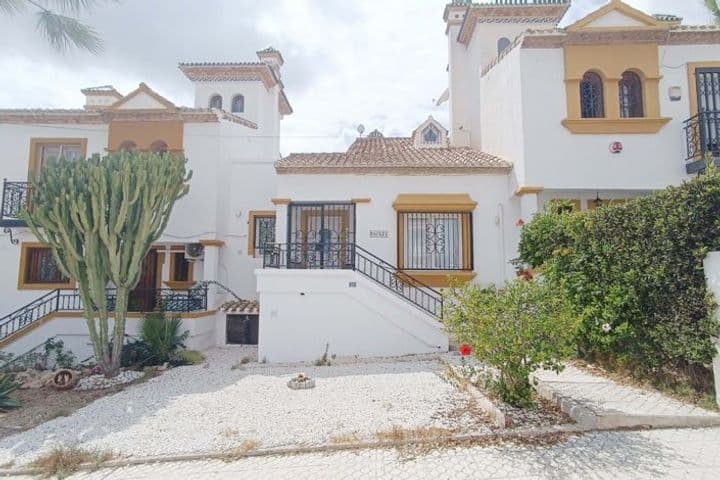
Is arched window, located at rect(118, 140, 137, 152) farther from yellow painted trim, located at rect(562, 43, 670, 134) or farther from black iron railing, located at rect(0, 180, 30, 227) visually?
yellow painted trim, located at rect(562, 43, 670, 134)

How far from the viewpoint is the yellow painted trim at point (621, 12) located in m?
11.7

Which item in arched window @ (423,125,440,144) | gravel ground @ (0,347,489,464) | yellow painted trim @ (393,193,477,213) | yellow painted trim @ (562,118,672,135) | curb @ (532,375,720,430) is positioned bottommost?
gravel ground @ (0,347,489,464)

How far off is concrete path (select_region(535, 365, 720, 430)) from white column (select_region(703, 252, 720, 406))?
0.51 m

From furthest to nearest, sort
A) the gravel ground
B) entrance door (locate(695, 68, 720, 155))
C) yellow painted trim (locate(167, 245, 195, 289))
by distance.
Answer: yellow painted trim (locate(167, 245, 195, 289)) < entrance door (locate(695, 68, 720, 155)) < the gravel ground

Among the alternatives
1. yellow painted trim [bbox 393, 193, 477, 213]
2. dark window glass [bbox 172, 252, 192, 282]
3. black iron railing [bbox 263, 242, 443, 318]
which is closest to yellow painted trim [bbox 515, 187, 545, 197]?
yellow painted trim [bbox 393, 193, 477, 213]

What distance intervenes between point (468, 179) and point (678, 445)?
30.3ft

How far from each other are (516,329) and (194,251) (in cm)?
1227

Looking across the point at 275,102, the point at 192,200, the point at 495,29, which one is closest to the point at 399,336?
the point at 192,200

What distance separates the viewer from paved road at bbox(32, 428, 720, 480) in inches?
174

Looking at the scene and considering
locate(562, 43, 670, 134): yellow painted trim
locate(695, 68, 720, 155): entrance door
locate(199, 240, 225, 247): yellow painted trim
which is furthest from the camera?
locate(199, 240, 225, 247): yellow painted trim

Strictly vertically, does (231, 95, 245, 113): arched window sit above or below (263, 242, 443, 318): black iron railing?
above

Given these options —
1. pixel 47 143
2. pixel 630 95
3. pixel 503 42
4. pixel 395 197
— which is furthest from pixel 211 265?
pixel 630 95

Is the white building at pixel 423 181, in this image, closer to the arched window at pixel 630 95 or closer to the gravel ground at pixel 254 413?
the arched window at pixel 630 95

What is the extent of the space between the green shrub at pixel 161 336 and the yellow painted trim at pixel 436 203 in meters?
7.94
